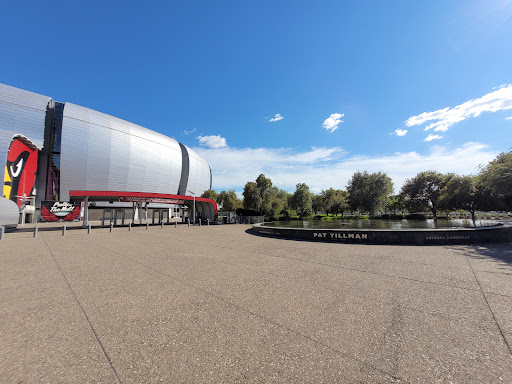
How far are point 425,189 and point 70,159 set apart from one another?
87.5m

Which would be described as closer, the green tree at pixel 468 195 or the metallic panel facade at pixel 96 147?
the green tree at pixel 468 195

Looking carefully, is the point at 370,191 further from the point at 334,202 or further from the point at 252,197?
the point at 252,197

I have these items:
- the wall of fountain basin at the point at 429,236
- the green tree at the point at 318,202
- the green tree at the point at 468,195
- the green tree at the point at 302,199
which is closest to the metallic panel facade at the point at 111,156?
the green tree at the point at 302,199

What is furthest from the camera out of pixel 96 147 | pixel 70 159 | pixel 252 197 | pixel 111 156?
pixel 111 156

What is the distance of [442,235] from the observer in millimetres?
12609

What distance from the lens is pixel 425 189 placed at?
163 feet

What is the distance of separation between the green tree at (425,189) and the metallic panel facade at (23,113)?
298 feet

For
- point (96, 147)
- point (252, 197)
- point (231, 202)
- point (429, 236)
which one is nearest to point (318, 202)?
point (231, 202)

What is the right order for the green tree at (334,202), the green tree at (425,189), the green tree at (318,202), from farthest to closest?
the green tree at (318,202) < the green tree at (334,202) < the green tree at (425,189)

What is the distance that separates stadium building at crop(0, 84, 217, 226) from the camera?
44625mm

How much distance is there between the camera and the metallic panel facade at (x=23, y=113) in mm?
50688

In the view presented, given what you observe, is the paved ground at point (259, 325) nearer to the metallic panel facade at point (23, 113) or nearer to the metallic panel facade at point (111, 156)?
the metallic panel facade at point (111, 156)

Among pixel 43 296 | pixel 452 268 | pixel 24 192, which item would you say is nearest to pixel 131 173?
pixel 24 192

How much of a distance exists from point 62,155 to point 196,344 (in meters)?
72.2
